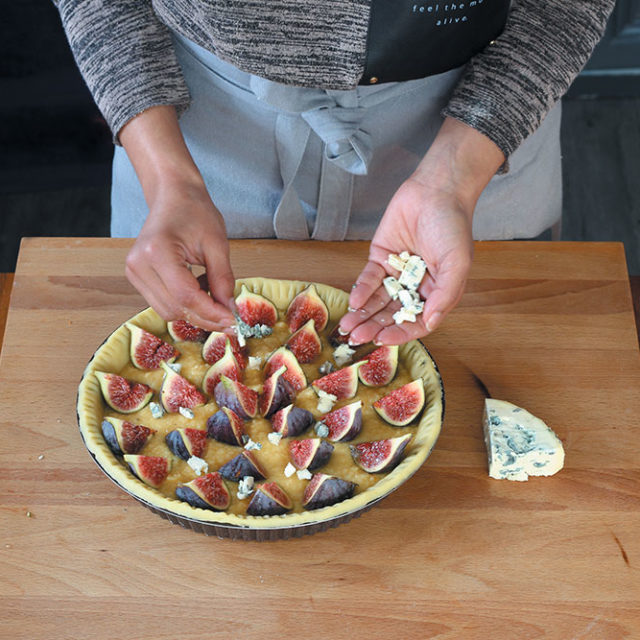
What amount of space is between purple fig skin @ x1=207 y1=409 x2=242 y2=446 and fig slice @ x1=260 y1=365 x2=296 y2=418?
10 centimetres

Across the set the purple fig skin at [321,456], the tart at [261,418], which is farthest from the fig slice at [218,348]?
the purple fig skin at [321,456]

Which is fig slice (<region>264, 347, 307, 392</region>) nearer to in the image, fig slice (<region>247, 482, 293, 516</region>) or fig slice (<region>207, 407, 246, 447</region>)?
fig slice (<region>207, 407, 246, 447</region>)

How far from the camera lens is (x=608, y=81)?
434cm

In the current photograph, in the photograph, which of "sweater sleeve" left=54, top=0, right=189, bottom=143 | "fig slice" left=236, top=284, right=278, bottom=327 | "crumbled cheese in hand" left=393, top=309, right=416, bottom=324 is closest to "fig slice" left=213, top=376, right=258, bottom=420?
"fig slice" left=236, top=284, right=278, bottom=327

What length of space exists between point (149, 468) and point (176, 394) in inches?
7.7

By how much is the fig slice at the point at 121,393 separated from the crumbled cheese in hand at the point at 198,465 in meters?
0.21

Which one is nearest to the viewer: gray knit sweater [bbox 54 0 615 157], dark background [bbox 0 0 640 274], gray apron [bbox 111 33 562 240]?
gray knit sweater [bbox 54 0 615 157]

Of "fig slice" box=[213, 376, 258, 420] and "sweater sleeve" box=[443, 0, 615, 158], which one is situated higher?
"sweater sleeve" box=[443, 0, 615, 158]

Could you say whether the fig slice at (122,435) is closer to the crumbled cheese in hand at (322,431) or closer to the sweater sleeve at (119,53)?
the crumbled cheese in hand at (322,431)

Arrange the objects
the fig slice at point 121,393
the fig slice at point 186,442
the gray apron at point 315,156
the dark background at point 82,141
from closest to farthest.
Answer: the fig slice at point 186,442
the fig slice at point 121,393
the gray apron at point 315,156
the dark background at point 82,141

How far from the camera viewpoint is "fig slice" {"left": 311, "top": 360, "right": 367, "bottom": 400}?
1799 mm

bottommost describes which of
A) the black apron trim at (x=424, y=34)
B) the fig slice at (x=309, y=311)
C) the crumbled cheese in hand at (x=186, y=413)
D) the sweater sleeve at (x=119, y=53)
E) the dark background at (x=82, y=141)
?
the dark background at (x=82, y=141)

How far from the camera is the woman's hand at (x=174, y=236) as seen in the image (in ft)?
5.37

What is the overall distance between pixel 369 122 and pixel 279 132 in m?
0.24
